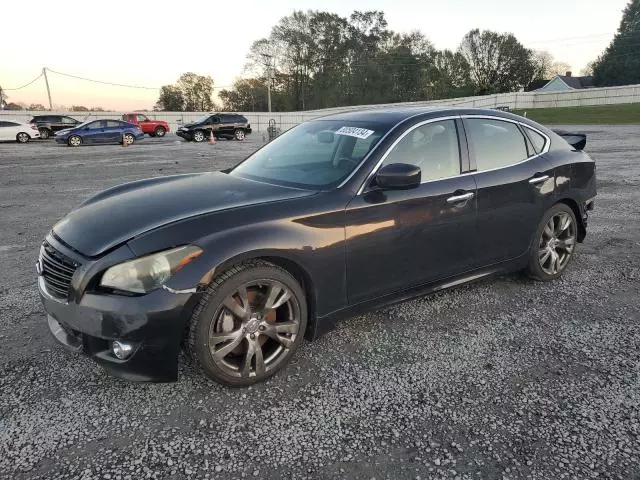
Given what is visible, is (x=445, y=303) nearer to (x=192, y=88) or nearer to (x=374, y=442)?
(x=374, y=442)

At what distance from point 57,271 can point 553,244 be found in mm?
4054

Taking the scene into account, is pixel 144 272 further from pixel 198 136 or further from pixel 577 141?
pixel 198 136

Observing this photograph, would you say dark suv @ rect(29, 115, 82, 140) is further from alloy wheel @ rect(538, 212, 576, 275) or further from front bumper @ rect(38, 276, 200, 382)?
alloy wheel @ rect(538, 212, 576, 275)

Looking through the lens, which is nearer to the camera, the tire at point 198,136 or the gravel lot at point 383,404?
the gravel lot at point 383,404

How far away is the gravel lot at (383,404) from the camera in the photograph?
218 cm

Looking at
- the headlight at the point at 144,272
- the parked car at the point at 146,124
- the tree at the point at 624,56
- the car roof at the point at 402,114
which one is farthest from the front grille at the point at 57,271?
the tree at the point at 624,56

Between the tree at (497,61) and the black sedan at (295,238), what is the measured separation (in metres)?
85.9

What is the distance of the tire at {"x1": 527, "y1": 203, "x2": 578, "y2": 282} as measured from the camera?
4.22 meters

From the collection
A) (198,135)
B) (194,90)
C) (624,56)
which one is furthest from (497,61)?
(198,135)

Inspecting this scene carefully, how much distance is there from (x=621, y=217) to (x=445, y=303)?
4.36m

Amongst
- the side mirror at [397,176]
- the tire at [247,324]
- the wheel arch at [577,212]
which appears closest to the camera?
the tire at [247,324]

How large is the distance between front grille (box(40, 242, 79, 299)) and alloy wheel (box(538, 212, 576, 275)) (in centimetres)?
375

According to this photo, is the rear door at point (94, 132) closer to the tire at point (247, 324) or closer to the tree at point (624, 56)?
the tire at point (247, 324)

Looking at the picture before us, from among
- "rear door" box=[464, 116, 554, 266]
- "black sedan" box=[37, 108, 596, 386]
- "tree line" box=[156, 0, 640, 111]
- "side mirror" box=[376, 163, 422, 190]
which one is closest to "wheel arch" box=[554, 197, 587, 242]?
"black sedan" box=[37, 108, 596, 386]
